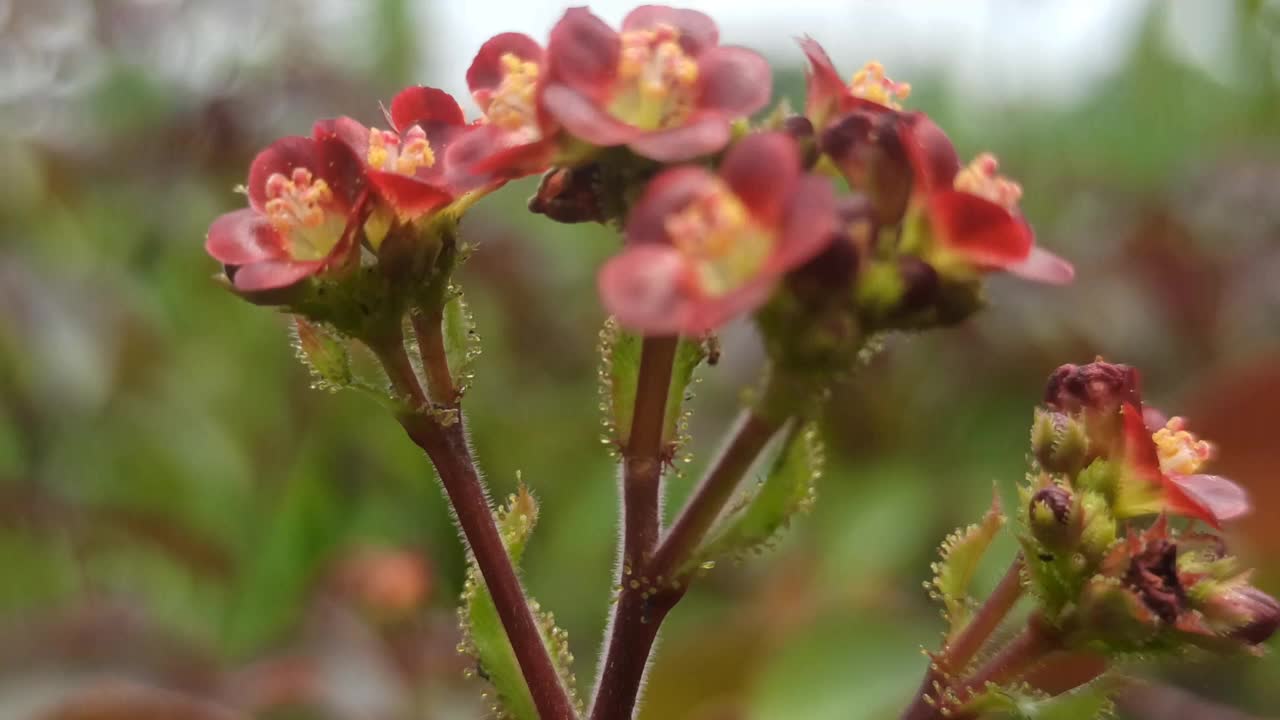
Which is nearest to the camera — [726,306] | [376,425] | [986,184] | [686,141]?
[726,306]

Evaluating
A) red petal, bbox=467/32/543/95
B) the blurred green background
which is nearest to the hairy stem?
red petal, bbox=467/32/543/95

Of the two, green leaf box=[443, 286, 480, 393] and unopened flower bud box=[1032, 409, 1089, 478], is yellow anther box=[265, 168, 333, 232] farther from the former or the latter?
unopened flower bud box=[1032, 409, 1089, 478]

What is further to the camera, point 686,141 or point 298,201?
point 298,201

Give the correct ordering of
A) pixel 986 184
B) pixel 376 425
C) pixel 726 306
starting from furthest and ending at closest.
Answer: pixel 376 425, pixel 986 184, pixel 726 306

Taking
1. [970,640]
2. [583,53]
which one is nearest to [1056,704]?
[970,640]

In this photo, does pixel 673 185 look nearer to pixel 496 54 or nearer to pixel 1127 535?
pixel 496 54

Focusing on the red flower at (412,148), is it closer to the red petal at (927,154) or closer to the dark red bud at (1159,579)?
the red petal at (927,154)
